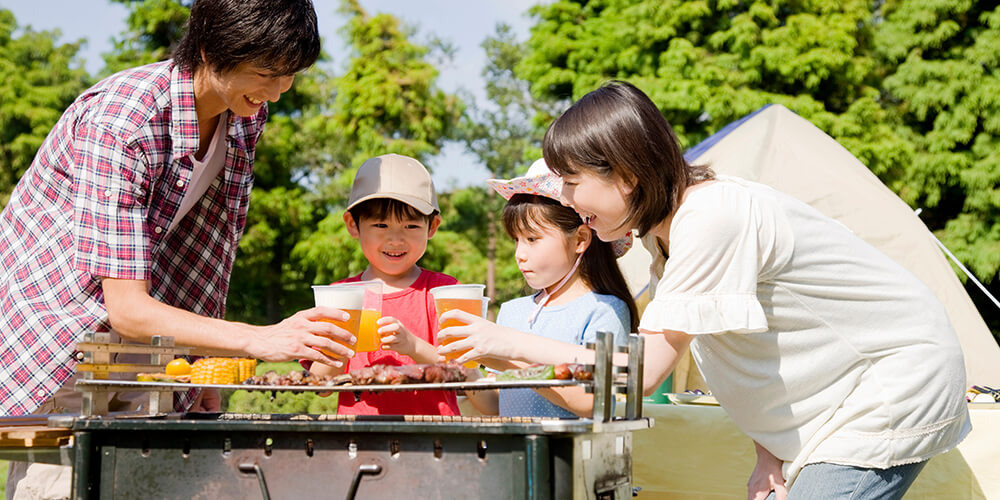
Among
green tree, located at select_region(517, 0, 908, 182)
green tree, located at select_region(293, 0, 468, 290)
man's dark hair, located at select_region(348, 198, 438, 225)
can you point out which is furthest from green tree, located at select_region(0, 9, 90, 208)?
man's dark hair, located at select_region(348, 198, 438, 225)

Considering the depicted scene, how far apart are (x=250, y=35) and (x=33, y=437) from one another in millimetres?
1330

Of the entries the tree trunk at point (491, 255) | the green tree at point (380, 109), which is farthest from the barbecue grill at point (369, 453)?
the tree trunk at point (491, 255)

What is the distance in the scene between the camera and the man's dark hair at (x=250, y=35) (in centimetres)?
274

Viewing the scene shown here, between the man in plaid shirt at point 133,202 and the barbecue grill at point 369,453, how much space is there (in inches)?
16.8

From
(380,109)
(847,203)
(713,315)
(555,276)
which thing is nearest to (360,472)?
(713,315)

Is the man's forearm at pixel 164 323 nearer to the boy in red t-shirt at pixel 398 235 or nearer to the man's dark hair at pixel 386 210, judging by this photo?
the boy in red t-shirt at pixel 398 235

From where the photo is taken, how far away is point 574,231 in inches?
134

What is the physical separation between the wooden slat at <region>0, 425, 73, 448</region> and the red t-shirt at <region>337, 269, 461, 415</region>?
3.54ft

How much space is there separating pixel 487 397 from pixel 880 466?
4.91ft

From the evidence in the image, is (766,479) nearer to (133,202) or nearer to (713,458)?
(713,458)

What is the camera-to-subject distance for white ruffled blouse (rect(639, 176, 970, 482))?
2.19 metres

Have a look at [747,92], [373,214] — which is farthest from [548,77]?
[373,214]

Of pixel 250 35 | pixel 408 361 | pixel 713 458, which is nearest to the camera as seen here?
pixel 250 35

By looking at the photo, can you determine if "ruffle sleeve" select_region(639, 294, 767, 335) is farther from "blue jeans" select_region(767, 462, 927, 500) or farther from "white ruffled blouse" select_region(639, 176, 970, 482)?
"blue jeans" select_region(767, 462, 927, 500)
